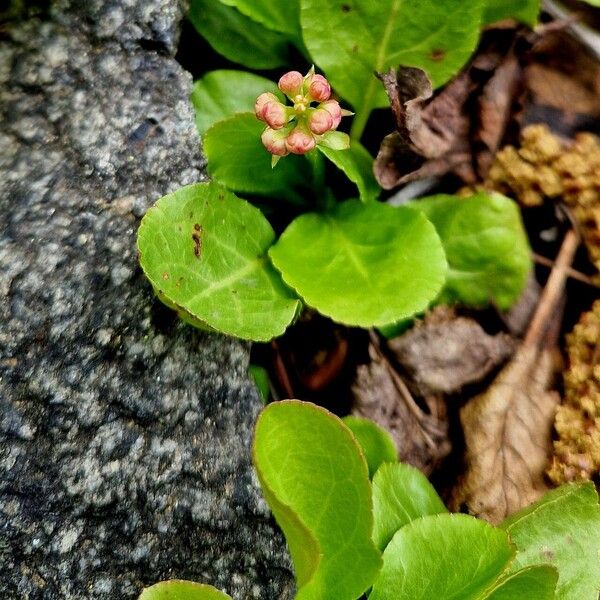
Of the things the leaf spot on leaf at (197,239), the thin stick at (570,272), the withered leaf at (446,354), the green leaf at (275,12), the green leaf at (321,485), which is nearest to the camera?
the green leaf at (321,485)

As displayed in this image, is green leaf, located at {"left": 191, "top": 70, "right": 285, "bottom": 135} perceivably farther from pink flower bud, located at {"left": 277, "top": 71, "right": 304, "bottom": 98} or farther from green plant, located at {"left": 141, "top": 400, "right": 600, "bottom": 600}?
green plant, located at {"left": 141, "top": 400, "right": 600, "bottom": 600}

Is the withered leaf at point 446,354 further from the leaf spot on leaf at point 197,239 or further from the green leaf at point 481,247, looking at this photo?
the leaf spot on leaf at point 197,239

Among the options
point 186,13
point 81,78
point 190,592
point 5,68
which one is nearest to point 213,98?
point 186,13

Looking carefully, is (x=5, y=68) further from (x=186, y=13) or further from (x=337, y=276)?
(x=337, y=276)

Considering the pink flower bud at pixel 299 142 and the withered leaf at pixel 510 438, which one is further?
the withered leaf at pixel 510 438

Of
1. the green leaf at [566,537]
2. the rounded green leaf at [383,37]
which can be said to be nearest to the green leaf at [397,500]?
the green leaf at [566,537]
